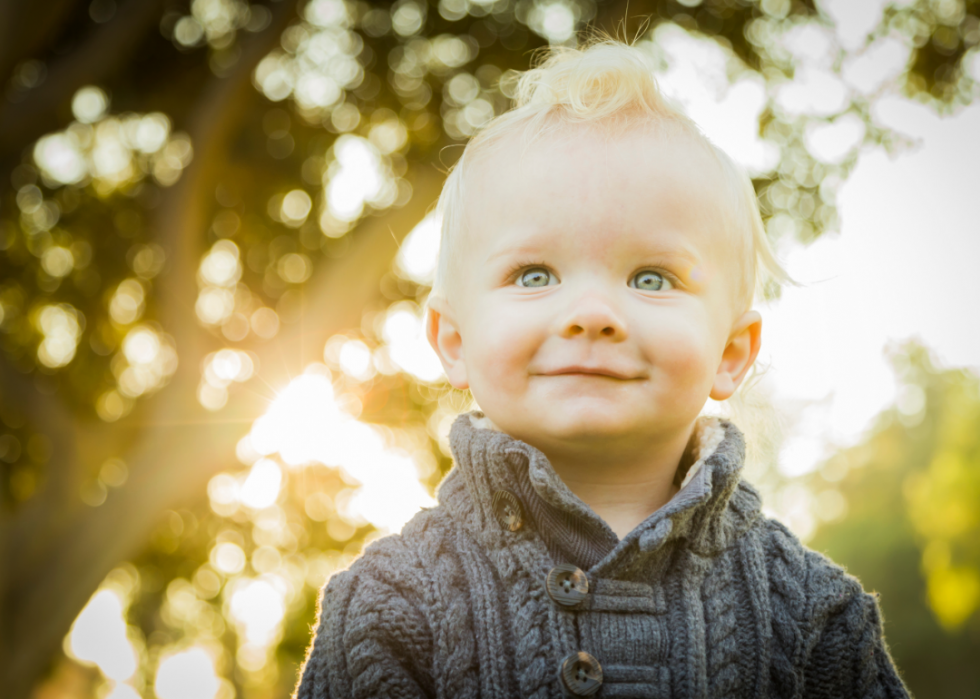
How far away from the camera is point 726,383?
1.59 metres

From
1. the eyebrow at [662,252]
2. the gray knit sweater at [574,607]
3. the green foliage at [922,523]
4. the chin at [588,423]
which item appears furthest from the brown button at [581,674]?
the green foliage at [922,523]

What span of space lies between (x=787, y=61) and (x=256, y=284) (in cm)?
550

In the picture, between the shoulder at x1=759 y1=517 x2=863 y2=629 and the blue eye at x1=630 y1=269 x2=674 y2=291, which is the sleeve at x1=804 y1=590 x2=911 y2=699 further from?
the blue eye at x1=630 y1=269 x2=674 y2=291

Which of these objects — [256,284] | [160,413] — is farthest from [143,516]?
[256,284]

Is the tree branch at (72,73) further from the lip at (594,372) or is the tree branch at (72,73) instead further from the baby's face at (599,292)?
the lip at (594,372)

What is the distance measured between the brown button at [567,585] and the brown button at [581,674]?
9 cm

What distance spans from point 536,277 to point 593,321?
168 mm

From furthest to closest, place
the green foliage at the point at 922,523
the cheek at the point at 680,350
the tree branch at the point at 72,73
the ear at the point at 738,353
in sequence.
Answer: the green foliage at the point at 922,523 → the tree branch at the point at 72,73 → the ear at the point at 738,353 → the cheek at the point at 680,350

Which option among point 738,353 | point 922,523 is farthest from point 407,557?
point 922,523

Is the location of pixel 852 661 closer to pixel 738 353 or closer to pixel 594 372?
pixel 738 353

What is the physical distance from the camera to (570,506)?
136cm

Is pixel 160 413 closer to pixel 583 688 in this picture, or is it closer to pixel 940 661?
pixel 583 688

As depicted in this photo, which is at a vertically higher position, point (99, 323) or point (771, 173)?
point (771, 173)

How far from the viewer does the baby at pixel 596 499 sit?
1.33 meters
